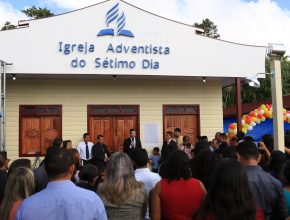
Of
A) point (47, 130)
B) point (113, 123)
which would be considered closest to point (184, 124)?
point (113, 123)

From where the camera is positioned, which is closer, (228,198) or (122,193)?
(228,198)

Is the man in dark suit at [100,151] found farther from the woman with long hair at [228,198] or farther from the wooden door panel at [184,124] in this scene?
the woman with long hair at [228,198]

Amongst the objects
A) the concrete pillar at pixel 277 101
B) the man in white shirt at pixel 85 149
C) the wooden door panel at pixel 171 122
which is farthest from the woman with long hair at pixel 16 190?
the wooden door panel at pixel 171 122

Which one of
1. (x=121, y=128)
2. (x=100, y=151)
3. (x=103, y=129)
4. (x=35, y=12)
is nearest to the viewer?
(x=100, y=151)

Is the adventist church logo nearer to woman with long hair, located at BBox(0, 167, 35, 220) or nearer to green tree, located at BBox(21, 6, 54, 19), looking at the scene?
woman with long hair, located at BBox(0, 167, 35, 220)

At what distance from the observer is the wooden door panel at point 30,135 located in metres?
12.5

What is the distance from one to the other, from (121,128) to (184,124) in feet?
6.74

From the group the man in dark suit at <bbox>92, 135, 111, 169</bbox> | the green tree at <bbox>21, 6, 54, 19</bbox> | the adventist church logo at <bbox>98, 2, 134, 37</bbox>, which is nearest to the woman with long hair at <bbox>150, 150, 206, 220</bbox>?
the man in dark suit at <bbox>92, 135, 111, 169</bbox>

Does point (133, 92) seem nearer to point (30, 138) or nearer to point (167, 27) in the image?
point (167, 27)

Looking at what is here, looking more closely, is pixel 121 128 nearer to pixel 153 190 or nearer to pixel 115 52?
pixel 115 52

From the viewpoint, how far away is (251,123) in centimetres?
1538

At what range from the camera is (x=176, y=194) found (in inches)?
145

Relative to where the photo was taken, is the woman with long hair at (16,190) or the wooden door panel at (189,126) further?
the wooden door panel at (189,126)

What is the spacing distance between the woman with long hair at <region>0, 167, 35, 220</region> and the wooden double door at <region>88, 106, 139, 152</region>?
899 centimetres
